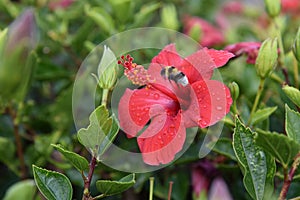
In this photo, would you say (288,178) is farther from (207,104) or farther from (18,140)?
(18,140)

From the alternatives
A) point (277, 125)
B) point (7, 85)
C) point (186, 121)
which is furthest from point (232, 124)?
point (7, 85)

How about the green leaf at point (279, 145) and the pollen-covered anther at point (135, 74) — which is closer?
the green leaf at point (279, 145)

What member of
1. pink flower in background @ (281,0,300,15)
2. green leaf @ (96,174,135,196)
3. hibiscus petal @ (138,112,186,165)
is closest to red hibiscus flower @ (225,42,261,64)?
hibiscus petal @ (138,112,186,165)

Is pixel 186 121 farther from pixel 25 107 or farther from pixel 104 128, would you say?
pixel 25 107

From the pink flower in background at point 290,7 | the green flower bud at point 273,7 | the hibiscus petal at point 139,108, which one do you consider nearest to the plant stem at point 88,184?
the hibiscus petal at point 139,108

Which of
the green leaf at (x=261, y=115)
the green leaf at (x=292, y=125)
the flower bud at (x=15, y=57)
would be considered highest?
the flower bud at (x=15, y=57)

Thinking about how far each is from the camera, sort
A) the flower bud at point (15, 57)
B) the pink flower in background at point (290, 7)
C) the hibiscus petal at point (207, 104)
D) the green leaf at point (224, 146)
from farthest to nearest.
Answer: the pink flower in background at point (290, 7) → the green leaf at point (224, 146) → the hibiscus petal at point (207, 104) → the flower bud at point (15, 57)

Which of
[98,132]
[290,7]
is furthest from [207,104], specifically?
[290,7]

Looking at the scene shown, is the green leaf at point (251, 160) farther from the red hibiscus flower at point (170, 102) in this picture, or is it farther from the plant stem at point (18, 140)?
the plant stem at point (18, 140)
